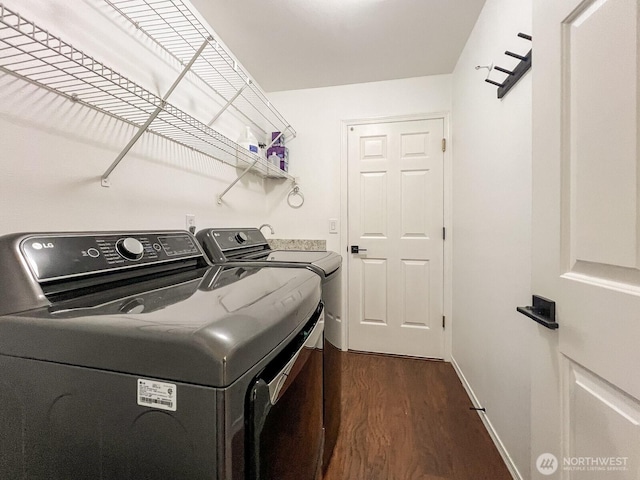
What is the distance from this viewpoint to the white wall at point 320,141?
2631 millimetres

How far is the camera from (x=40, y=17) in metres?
0.86

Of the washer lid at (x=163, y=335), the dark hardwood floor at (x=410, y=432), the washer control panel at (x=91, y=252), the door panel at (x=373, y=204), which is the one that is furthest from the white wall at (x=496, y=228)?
the washer control panel at (x=91, y=252)

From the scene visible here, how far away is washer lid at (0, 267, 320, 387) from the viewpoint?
441 millimetres

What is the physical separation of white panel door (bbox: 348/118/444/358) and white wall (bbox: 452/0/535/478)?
32 centimetres

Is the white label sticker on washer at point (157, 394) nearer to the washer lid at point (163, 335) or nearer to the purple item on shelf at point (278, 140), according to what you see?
the washer lid at point (163, 335)

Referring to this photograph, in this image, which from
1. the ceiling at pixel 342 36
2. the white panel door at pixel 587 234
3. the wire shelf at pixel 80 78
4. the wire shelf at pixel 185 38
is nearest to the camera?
the white panel door at pixel 587 234

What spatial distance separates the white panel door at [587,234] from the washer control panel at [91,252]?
1.23 metres

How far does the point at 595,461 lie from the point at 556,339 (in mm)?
267

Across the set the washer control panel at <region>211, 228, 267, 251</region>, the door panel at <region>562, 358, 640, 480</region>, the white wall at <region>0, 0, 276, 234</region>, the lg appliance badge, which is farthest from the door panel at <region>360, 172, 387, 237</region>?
the lg appliance badge

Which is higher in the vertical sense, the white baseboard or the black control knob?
the black control knob

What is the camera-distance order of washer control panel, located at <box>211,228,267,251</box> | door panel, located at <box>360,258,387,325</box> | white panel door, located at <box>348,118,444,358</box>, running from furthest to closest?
door panel, located at <box>360,258,387,325</box>
white panel door, located at <box>348,118,444,358</box>
washer control panel, located at <box>211,228,267,251</box>

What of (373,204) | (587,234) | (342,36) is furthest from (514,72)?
(373,204)

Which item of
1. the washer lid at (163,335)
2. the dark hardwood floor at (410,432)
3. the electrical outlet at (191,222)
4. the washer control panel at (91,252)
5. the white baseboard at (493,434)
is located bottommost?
the dark hardwood floor at (410,432)

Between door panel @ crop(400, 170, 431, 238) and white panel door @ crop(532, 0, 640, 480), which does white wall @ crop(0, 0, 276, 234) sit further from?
door panel @ crop(400, 170, 431, 238)
